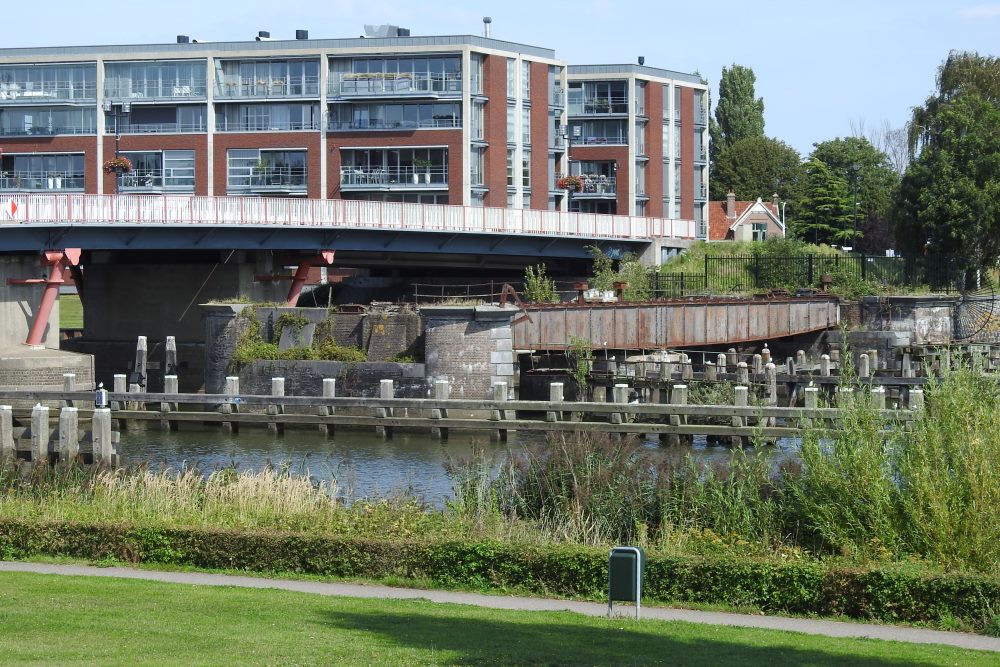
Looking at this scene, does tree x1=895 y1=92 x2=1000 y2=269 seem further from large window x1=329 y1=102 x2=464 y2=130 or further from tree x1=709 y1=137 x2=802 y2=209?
tree x1=709 y1=137 x2=802 y2=209

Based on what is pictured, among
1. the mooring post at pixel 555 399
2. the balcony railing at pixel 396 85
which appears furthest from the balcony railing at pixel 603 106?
the mooring post at pixel 555 399

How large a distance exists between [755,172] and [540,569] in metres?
117

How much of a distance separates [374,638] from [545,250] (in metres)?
55.7

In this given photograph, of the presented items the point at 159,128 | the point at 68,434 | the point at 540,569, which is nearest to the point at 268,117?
the point at 159,128

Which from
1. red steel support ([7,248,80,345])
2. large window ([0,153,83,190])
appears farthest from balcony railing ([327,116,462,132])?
red steel support ([7,248,80,345])

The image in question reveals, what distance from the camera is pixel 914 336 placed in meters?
68.9

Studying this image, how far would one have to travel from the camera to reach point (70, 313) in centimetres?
10281

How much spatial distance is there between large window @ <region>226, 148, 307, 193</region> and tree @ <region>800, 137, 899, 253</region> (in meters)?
39.1

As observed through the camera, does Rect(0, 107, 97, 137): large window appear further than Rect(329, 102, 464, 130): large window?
Yes

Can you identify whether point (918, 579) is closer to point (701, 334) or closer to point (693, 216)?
point (701, 334)

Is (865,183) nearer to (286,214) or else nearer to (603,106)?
(603,106)

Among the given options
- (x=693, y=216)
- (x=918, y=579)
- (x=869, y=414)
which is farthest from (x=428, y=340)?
(x=693, y=216)

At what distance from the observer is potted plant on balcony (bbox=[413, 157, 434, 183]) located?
273 feet

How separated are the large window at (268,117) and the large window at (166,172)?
9.26 ft
